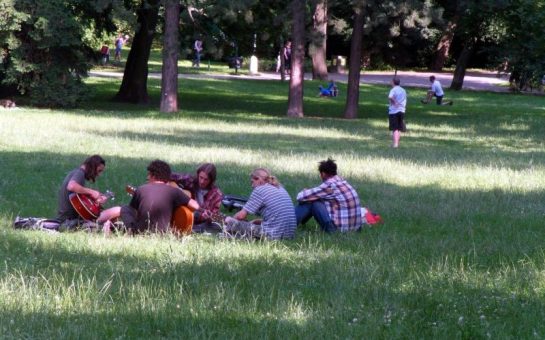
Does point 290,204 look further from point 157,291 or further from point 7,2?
point 7,2

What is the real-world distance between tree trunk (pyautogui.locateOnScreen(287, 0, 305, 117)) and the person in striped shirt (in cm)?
2156

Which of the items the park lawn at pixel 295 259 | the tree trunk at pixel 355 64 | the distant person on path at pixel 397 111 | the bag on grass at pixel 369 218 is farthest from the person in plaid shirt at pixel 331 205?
the tree trunk at pixel 355 64

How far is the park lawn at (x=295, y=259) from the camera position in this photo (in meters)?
7.07

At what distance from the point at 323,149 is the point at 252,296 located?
47.3 feet

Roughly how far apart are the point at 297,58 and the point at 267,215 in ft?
75.5

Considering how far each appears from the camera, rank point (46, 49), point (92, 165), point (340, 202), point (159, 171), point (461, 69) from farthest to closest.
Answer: point (461, 69)
point (46, 49)
point (340, 202)
point (92, 165)
point (159, 171)

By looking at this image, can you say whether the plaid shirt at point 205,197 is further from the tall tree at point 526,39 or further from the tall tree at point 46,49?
the tall tree at point 526,39

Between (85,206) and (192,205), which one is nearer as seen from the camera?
(192,205)

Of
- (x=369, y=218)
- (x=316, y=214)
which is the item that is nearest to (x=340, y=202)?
(x=316, y=214)

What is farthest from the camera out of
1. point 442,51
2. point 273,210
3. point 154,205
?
point 442,51

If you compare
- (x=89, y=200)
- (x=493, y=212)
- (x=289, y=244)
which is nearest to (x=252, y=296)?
(x=289, y=244)

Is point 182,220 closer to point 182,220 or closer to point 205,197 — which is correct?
point 182,220

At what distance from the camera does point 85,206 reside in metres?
11.5

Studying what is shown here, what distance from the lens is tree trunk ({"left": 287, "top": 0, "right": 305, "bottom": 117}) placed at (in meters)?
32.8
